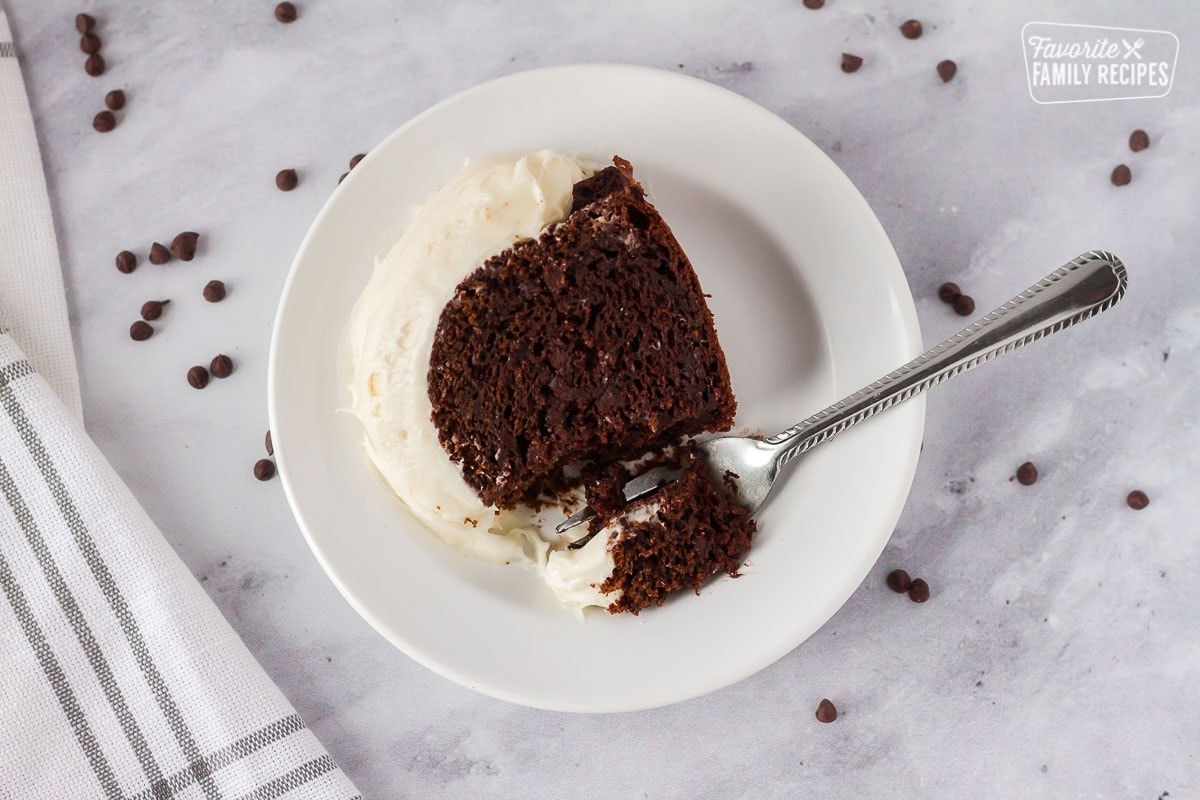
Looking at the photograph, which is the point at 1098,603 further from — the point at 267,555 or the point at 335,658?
the point at 267,555

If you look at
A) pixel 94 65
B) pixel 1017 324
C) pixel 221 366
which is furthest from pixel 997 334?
pixel 94 65

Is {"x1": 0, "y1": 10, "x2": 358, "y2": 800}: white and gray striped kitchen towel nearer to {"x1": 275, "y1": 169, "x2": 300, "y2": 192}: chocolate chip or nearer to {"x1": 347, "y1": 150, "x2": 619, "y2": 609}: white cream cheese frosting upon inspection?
{"x1": 347, "y1": 150, "x2": 619, "y2": 609}: white cream cheese frosting

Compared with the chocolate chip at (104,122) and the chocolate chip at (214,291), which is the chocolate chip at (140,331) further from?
the chocolate chip at (104,122)

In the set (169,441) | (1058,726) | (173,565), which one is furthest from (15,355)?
(1058,726)

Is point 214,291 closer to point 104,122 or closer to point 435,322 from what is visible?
point 104,122

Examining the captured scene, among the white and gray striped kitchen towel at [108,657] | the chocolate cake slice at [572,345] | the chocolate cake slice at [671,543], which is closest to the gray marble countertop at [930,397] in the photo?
the white and gray striped kitchen towel at [108,657]
